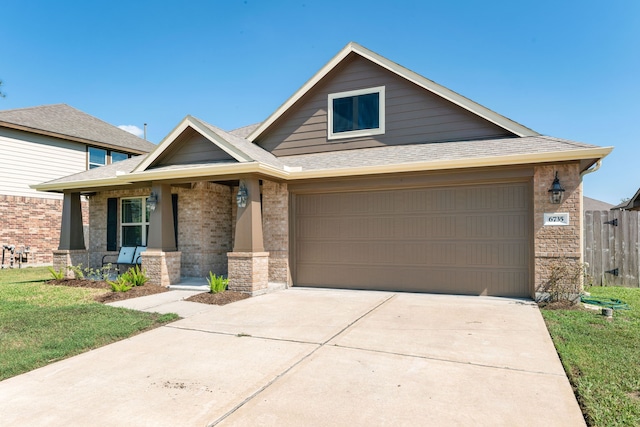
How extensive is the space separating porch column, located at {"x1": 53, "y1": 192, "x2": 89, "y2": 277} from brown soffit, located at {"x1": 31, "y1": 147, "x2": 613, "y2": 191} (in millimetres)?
2224

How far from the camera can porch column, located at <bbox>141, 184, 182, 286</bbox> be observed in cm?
1036

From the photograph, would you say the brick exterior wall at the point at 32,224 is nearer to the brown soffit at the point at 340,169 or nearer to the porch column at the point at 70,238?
the porch column at the point at 70,238

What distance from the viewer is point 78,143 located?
19.2 meters

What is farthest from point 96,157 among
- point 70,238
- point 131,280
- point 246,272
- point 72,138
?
point 246,272

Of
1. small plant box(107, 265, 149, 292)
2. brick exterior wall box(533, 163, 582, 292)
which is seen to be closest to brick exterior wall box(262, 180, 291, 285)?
small plant box(107, 265, 149, 292)

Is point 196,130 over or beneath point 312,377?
over

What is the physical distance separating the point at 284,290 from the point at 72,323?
4.82m

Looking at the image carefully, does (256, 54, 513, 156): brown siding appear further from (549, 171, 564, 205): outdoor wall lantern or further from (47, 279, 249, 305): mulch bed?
(47, 279, 249, 305): mulch bed

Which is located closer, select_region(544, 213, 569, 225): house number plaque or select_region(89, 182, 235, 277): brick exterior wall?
select_region(544, 213, 569, 225): house number plaque

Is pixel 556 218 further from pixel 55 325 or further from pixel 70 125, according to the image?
pixel 70 125

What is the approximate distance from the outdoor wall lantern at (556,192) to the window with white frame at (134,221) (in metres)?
11.5

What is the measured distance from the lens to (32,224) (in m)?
17.4

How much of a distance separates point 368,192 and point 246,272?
3.58 meters

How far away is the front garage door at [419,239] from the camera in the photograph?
28.1ft
